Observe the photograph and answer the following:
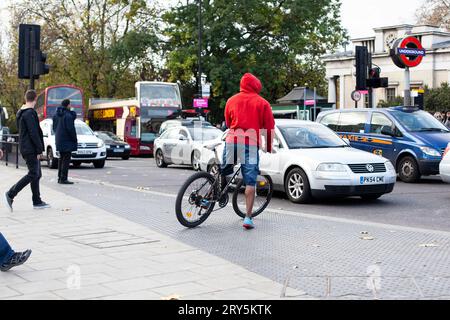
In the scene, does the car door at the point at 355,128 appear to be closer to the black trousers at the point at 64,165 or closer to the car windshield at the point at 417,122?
the car windshield at the point at 417,122

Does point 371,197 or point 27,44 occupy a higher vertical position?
point 27,44

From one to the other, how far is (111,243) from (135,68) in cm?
4108

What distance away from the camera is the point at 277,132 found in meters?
12.3

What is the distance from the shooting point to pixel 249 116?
26.9 feet

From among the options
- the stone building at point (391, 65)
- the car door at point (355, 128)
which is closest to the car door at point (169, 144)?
the car door at point (355, 128)

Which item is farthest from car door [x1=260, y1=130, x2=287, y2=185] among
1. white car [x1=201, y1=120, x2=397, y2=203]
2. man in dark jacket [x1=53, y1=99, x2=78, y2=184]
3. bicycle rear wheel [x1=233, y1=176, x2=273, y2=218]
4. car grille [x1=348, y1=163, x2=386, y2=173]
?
man in dark jacket [x1=53, y1=99, x2=78, y2=184]

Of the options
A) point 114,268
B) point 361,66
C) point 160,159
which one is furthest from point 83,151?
point 114,268

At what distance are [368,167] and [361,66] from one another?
398 inches

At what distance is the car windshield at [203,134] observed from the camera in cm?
2078

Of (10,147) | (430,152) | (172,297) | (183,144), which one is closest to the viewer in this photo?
(172,297)

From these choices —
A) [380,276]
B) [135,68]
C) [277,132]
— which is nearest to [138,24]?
[135,68]

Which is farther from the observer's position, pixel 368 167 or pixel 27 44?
pixel 27 44

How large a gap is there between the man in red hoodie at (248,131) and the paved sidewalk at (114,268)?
1.30 meters

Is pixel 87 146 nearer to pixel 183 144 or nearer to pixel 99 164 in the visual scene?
pixel 99 164
